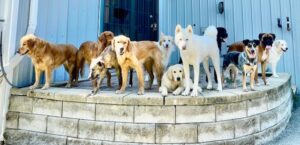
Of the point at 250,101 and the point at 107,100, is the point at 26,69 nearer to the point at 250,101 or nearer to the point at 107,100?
the point at 107,100

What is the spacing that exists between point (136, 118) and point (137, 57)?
709 millimetres

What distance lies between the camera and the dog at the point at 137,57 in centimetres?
238

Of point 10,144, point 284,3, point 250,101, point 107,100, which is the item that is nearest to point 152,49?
point 107,100

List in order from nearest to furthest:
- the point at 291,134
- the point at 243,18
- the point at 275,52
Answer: the point at 291,134 → the point at 275,52 → the point at 243,18

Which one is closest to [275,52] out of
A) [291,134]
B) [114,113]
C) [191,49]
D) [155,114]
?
[291,134]

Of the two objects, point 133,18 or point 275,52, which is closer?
point 275,52

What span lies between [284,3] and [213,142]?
13.7 feet

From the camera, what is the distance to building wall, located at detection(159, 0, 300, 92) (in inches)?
195

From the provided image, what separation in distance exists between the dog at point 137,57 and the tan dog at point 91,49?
39 centimetres

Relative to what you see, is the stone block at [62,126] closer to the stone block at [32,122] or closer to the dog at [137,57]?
the stone block at [32,122]

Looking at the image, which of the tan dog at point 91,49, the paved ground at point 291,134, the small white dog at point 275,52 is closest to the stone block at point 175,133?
the paved ground at point 291,134

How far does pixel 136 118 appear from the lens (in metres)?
2.20

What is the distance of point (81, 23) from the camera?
381cm

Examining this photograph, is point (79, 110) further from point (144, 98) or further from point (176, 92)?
point (176, 92)
